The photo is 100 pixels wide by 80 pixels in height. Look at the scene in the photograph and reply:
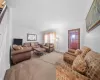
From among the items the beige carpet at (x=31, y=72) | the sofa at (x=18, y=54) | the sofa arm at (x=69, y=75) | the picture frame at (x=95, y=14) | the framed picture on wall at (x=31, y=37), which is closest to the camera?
the sofa arm at (x=69, y=75)

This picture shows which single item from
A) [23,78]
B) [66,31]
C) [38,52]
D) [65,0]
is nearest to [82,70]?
[23,78]

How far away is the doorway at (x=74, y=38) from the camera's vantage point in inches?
212

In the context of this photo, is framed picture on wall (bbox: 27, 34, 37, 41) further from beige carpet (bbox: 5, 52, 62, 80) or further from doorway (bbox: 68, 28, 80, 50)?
beige carpet (bbox: 5, 52, 62, 80)

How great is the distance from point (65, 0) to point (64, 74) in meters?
2.85

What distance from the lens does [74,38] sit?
224 inches

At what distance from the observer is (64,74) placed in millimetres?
1235

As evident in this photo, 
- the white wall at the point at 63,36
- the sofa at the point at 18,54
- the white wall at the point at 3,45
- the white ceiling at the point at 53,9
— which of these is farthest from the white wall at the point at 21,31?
the white wall at the point at 3,45

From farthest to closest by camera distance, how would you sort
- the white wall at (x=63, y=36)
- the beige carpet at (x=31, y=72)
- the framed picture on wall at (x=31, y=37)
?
the framed picture on wall at (x=31, y=37)
the white wall at (x=63, y=36)
the beige carpet at (x=31, y=72)

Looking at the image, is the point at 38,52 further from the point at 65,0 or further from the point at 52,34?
the point at 65,0

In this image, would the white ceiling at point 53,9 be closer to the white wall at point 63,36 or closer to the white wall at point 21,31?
the white wall at point 63,36

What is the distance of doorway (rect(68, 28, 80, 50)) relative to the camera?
539 cm

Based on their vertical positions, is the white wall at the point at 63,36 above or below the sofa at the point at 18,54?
above

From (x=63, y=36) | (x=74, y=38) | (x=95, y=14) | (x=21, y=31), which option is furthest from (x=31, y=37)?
(x=95, y=14)

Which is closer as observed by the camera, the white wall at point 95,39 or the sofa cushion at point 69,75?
the sofa cushion at point 69,75
